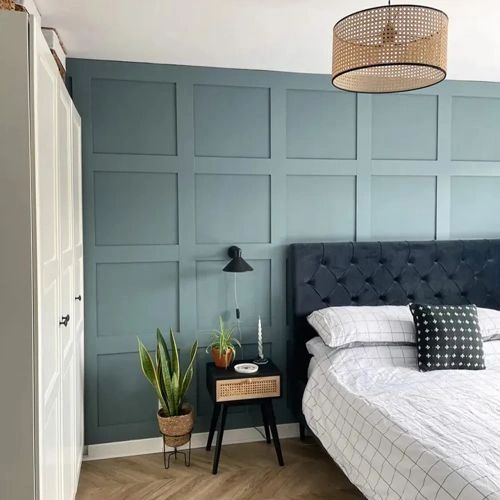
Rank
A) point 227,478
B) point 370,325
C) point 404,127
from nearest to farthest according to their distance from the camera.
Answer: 1. point 227,478
2. point 370,325
3. point 404,127

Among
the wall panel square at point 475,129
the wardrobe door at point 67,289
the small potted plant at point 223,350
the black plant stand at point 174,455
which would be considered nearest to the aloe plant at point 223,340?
the small potted plant at point 223,350

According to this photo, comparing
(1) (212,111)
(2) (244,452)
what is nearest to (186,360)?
(2) (244,452)

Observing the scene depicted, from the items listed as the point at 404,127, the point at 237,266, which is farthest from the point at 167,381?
the point at 404,127

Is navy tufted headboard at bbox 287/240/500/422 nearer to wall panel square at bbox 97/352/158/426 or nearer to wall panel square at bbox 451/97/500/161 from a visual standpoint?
wall panel square at bbox 451/97/500/161

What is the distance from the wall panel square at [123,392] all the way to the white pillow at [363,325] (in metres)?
1.10

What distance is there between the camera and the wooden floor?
261 centimetres

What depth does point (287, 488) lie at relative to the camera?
268 centimetres

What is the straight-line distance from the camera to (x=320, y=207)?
128 inches

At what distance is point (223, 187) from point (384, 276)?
1160 millimetres

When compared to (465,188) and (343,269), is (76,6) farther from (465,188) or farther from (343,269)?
(465,188)

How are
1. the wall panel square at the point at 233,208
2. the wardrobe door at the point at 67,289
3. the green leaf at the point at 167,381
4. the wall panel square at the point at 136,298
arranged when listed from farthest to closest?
the wall panel square at the point at 233,208
the wall panel square at the point at 136,298
the green leaf at the point at 167,381
the wardrobe door at the point at 67,289

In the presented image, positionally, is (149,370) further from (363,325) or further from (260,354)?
(363,325)

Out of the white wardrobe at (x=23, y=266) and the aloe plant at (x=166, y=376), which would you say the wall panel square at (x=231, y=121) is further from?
the white wardrobe at (x=23, y=266)

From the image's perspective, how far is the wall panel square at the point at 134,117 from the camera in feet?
9.70
